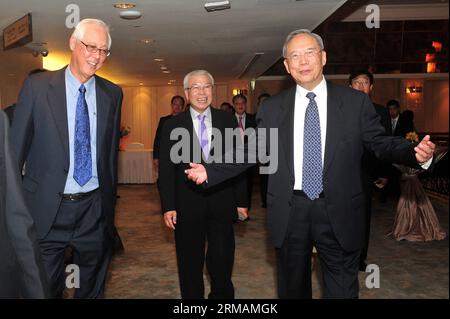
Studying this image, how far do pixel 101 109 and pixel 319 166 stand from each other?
3.99 feet

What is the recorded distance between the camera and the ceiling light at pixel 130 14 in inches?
220

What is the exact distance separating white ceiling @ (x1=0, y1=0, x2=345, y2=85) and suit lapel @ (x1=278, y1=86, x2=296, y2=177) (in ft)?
10.2

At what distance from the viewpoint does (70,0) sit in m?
4.96

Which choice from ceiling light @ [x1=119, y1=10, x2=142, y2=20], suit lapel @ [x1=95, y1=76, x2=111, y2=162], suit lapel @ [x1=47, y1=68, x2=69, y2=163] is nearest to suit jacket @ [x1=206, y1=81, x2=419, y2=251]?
suit lapel @ [x1=95, y1=76, x2=111, y2=162]

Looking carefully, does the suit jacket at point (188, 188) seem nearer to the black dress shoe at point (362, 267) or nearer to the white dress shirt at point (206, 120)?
the white dress shirt at point (206, 120)

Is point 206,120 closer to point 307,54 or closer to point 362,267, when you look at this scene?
point 307,54

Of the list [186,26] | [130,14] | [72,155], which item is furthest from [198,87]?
[186,26]

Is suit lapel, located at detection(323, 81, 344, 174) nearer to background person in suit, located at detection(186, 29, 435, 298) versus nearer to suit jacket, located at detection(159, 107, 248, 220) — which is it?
background person in suit, located at detection(186, 29, 435, 298)

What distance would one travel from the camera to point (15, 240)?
132 cm

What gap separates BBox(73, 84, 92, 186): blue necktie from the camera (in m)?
2.44

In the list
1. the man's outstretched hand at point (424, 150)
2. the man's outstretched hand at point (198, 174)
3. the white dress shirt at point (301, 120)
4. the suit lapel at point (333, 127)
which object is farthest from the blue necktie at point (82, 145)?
the man's outstretched hand at point (424, 150)

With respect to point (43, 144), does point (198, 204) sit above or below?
below

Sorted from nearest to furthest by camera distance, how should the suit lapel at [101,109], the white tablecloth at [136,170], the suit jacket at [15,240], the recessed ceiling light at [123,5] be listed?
1. the suit jacket at [15,240]
2. the suit lapel at [101,109]
3. the recessed ceiling light at [123,5]
4. the white tablecloth at [136,170]

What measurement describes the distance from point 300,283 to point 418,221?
3740 millimetres
